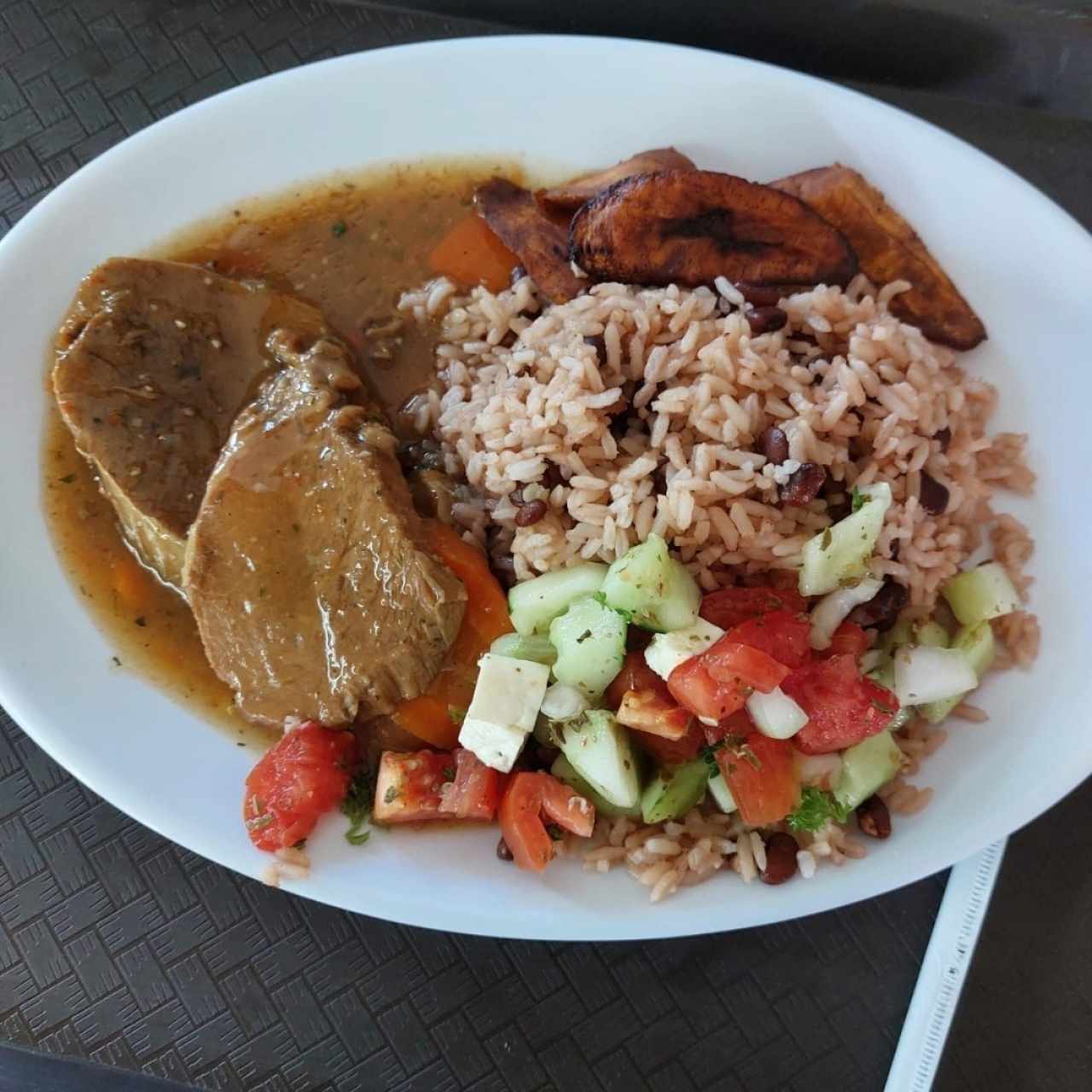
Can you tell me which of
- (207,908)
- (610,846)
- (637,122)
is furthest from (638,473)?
(207,908)

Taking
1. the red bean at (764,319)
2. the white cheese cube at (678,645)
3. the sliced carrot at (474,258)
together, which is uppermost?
the sliced carrot at (474,258)

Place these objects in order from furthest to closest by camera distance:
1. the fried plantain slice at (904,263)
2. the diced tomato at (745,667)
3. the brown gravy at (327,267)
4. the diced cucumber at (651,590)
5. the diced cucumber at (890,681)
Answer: the brown gravy at (327,267)
the fried plantain slice at (904,263)
the diced cucumber at (890,681)
the diced cucumber at (651,590)
the diced tomato at (745,667)

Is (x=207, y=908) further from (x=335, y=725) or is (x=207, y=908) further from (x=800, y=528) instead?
(x=800, y=528)

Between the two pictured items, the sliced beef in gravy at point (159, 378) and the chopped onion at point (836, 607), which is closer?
the chopped onion at point (836, 607)

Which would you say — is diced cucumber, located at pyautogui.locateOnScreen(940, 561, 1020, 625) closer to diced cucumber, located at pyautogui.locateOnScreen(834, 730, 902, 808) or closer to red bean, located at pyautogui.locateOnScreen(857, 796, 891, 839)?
diced cucumber, located at pyautogui.locateOnScreen(834, 730, 902, 808)

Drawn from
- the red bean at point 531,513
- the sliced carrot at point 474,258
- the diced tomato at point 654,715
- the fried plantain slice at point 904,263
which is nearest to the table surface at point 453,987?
the diced tomato at point 654,715

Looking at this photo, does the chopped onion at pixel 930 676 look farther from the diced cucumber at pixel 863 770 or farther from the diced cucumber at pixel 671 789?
the diced cucumber at pixel 671 789
